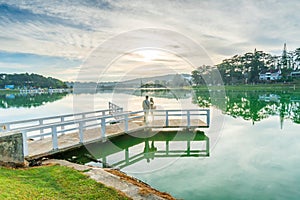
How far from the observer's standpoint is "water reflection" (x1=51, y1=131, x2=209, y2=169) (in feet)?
23.1

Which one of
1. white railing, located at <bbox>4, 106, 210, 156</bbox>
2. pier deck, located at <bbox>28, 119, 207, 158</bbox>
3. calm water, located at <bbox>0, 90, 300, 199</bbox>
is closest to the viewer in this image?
calm water, located at <bbox>0, 90, 300, 199</bbox>

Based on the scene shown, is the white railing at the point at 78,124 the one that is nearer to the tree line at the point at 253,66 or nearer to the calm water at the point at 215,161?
the calm water at the point at 215,161

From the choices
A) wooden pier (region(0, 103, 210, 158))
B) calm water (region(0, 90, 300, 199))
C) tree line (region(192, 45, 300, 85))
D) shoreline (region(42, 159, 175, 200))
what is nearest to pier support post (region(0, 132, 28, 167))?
wooden pier (region(0, 103, 210, 158))

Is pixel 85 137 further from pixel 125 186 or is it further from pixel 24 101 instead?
pixel 24 101

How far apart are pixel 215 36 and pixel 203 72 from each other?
2517 inches

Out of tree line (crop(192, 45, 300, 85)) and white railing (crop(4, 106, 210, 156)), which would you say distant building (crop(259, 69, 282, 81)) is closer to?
tree line (crop(192, 45, 300, 85))

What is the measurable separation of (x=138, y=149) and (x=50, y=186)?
4.67 metres

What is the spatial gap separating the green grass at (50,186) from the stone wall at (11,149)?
379 millimetres

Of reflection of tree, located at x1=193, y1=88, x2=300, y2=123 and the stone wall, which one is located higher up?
the stone wall

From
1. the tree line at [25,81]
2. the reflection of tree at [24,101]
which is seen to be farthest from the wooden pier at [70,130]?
the tree line at [25,81]

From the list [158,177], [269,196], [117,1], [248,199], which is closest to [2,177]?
[158,177]

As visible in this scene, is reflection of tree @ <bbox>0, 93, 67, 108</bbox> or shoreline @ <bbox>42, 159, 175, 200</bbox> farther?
reflection of tree @ <bbox>0, 93, 67, 108</bbox>

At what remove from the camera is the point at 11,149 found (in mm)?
4777

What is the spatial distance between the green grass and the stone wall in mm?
379
